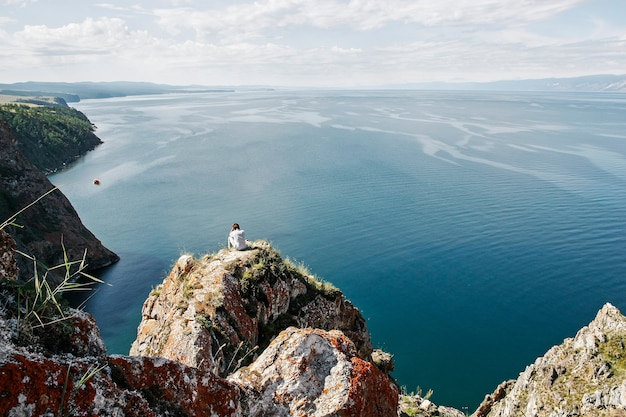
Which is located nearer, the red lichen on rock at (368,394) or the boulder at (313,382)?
the boulder at (313,382)

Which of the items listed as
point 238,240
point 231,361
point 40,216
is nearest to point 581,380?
point 238,240

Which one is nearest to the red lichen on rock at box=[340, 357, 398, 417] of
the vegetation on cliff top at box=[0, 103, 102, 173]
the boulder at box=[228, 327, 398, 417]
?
the boulder at box=[228, 327, 398, 417]

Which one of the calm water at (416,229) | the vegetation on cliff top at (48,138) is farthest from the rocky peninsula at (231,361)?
the vegetation on cliff top at (48,138)

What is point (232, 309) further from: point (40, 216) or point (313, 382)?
point (40, 216)

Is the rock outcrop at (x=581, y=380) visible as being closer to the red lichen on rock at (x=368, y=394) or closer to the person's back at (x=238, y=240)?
the red lichen on rock at (x=368, y=394)

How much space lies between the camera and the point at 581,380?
58.1ft

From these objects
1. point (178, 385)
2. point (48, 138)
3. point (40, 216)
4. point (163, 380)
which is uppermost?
point (163, 380)

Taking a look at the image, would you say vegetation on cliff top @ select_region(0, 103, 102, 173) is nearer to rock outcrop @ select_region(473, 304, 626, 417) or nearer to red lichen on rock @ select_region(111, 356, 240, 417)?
rock outcrop @ select_region(473, 304, 626, 417)

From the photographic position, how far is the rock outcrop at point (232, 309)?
11.1 metres

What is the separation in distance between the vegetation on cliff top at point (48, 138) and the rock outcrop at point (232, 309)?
96498mm

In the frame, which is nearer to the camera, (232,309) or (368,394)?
(368,394)

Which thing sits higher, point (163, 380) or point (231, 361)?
point (163, 380)

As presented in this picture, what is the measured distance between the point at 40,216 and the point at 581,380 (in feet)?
175

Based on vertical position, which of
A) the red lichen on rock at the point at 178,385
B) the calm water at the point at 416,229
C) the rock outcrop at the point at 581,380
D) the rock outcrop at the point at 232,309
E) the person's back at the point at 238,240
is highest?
the red lichen on rock at the point at 178,385
